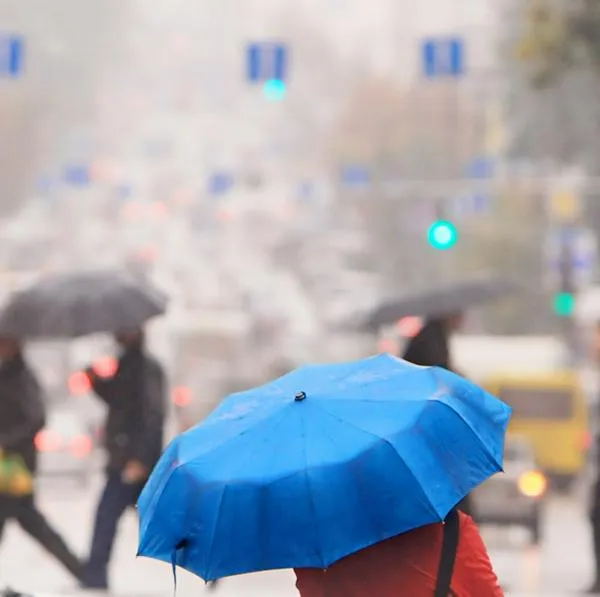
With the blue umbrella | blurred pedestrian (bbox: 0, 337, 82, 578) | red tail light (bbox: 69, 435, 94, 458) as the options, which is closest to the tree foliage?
red tail light (bbox: 69, 435, 94, 458)

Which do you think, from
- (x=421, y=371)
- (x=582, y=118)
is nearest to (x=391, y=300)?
(x=421, y=371)

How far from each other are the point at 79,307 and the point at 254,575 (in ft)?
10.3

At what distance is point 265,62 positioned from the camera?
79.0 ft

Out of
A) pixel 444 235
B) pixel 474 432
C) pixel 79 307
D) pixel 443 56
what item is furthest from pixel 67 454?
pixel 474 432

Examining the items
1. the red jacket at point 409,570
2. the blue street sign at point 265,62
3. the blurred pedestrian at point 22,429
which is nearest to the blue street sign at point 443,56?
the blue street sign at point 265,62

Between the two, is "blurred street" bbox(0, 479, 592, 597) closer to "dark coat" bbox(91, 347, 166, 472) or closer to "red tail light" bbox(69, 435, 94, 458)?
"dark coat" bbox(91, 347, 166, 472)

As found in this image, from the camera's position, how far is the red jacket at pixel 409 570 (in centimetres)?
452

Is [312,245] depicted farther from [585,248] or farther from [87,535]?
[87,535]

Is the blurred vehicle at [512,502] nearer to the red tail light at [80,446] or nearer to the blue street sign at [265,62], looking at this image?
the blue street sign at [265,62]

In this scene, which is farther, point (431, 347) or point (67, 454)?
point (67, 454)

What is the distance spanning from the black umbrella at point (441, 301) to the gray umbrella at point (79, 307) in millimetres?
2538

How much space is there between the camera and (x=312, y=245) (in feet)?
309

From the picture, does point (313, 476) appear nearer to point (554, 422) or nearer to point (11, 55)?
point (11, 55)

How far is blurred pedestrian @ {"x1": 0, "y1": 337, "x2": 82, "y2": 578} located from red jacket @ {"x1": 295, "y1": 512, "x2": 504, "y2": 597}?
592 centimetres
